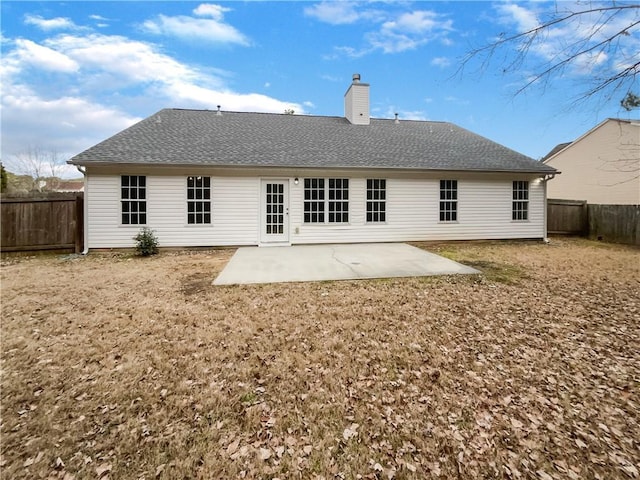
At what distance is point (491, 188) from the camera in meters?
12.5

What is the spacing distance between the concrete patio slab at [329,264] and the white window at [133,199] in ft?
11.1

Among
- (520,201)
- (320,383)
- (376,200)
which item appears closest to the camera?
(320,383)

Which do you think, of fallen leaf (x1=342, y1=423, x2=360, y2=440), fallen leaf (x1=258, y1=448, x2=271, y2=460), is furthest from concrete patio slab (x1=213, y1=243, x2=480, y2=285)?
fallen leaf (x1=258, y1=448, x2=271, y2=460)

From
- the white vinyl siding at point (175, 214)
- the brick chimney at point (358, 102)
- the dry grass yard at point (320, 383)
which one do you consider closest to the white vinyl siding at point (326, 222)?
the white vinyl siding at point (175, 214)

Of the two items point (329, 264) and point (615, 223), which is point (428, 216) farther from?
point (615, 223)

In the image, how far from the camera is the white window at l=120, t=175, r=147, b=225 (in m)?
10.2

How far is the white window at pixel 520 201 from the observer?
41.8 feet

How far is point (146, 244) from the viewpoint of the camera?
31.7 ft

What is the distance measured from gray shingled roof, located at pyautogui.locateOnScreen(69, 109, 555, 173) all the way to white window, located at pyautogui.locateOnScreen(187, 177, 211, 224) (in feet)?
2.47

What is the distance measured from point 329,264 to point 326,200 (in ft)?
12.2

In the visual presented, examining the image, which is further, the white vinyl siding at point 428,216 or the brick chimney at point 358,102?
the brick chimney at point 358,102

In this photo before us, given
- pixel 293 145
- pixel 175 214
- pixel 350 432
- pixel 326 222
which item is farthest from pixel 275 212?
pixel 350 432

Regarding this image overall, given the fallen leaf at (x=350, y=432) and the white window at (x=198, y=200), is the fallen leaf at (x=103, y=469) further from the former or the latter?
the white window at (x=198, y=200)

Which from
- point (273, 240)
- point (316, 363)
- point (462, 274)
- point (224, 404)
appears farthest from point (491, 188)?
point (224, 404)
